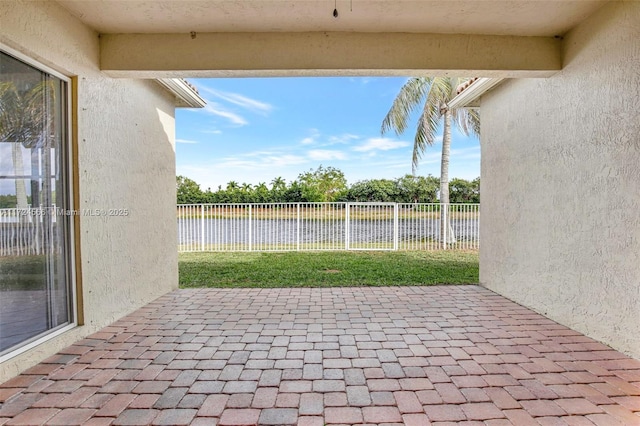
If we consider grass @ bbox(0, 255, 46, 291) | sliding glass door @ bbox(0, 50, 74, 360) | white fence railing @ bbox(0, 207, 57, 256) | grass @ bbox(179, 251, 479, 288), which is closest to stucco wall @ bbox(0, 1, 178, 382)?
sliding glass door @ bbox(0, 50, 74, 360)

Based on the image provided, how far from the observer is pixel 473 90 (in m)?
6.16

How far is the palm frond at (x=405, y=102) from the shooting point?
14.6m

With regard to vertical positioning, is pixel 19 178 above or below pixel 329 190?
below

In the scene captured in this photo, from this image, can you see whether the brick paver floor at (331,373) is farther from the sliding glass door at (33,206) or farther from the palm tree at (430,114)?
the palm tree at (430,114)

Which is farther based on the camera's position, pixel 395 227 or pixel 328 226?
pixel 328 226

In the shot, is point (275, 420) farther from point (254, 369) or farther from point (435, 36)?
point (435, 36)

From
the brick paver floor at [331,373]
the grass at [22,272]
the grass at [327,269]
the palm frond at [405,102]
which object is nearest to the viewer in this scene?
the brick paver floor at [331,373]

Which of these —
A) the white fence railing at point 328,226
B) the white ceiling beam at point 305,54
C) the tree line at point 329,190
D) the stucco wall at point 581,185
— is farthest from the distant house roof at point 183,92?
the tree line at point 329,190

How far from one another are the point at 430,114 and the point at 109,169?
13.5 m

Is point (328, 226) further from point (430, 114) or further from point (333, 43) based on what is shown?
point (333, 43)

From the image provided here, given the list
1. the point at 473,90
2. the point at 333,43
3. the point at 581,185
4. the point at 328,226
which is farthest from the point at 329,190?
the point at 581,185

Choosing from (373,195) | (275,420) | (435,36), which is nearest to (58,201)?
(275,420)

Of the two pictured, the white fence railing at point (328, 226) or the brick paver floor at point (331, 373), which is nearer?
the brick paver floor at point (331, 373)

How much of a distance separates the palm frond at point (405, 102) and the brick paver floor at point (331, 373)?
11.5m
